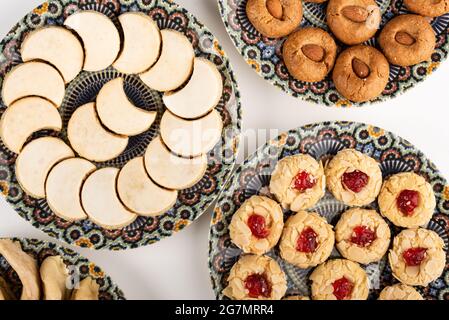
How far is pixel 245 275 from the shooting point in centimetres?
179

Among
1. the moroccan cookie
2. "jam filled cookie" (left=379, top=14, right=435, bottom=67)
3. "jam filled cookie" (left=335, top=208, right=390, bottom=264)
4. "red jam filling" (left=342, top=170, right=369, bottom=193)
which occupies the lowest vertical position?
"jam filled cookie" (left=335, top=208, right=390, bottom=264)

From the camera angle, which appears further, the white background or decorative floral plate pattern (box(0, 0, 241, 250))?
the white background

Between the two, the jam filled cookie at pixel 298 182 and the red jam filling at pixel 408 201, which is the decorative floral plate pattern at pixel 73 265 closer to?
the jam filled cookie at pixel 298 182

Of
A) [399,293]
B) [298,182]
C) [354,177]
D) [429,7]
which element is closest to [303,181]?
[298,182]

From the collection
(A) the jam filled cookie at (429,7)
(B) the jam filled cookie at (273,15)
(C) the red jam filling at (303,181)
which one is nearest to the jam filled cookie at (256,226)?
(C) the red jam filling at (303,181)

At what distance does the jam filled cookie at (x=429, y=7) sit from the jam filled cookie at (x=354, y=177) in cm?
54

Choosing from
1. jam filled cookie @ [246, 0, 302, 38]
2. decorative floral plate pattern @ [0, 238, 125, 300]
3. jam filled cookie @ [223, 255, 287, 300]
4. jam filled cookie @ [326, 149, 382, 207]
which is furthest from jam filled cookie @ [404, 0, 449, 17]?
→ decorative floral plate pattern @ [0, 238, 125, 300]

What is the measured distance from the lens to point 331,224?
191cm

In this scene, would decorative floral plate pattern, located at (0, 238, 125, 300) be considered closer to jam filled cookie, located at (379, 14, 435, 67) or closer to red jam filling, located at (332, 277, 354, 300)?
red jam filling, located at (332, 277, 354, 300)

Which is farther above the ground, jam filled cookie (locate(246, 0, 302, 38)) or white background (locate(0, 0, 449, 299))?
jam filled cookie (locate(246, 0, 302, 38))

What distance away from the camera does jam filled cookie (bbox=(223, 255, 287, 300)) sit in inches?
70.2

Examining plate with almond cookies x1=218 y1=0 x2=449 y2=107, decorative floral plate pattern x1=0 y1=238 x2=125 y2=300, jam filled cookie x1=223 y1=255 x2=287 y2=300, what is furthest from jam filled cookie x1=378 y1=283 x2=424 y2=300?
decorative floral plate pattern x1=0 y1=238 x2=125 y2=300
